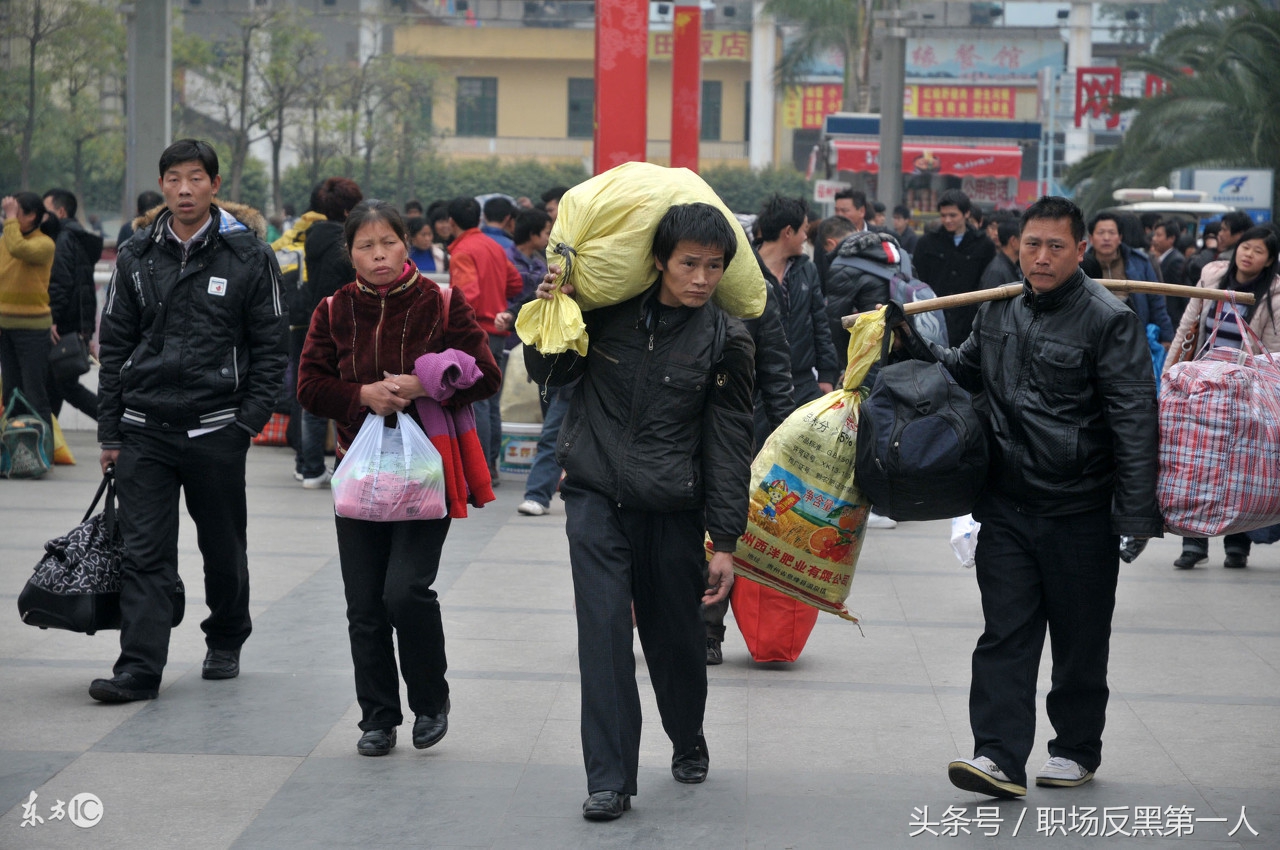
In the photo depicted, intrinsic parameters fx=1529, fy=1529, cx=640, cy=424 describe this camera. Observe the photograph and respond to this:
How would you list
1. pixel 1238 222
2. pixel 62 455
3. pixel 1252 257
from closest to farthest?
pixel 1252 257 < pixel 1238 222 < pixel 62 455

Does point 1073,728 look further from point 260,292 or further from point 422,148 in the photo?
point 422,148

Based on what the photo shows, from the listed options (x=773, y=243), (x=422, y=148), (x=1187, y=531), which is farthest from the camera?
(x=422, y=148)

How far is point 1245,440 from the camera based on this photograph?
431 centimetres

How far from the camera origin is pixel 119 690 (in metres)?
5.24

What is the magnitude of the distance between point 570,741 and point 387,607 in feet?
2.57

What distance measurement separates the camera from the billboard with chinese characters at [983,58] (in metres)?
61.9

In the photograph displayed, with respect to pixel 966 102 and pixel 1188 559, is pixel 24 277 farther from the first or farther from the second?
pixel 966 102

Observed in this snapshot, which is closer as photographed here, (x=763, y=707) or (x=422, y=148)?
(x=763, y=707)

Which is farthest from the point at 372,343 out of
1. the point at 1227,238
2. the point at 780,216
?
the point at 1227,238

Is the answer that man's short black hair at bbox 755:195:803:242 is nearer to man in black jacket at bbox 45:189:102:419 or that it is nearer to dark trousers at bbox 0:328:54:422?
man in black jacket at bbox 45:189:102:419

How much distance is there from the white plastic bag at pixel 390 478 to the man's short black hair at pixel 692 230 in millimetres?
1003

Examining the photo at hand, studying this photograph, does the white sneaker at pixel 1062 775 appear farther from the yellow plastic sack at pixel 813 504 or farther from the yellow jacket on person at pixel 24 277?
the yellow jacket on person at pixel 24 277

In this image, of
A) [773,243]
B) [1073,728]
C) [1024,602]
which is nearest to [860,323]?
[1024,602]

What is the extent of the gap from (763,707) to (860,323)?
1.54 meters
